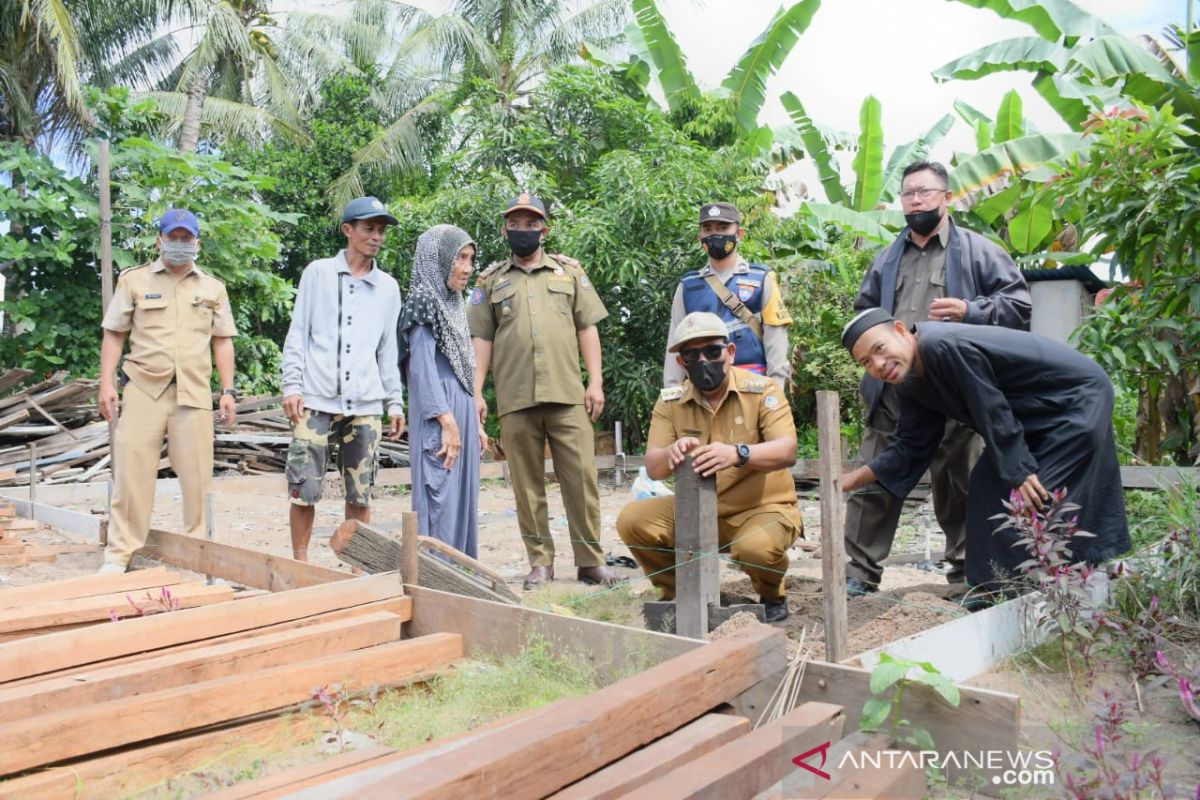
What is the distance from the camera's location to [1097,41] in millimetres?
8617

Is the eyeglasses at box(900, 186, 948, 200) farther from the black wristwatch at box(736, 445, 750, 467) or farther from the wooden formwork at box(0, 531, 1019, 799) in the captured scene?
the wooden formwork at box(0, 531, 1019, 799)

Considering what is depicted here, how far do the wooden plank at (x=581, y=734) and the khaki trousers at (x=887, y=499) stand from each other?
1.51m

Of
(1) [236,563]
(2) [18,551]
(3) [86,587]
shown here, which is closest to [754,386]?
(1) [236,563]

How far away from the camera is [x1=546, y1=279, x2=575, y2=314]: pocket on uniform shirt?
5168 mm

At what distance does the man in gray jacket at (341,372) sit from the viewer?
487 cm

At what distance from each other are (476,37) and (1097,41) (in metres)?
13.5

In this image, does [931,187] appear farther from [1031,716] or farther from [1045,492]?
[1031,716]

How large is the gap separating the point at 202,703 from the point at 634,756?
1.26 meters

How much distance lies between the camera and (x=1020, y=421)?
398 cm

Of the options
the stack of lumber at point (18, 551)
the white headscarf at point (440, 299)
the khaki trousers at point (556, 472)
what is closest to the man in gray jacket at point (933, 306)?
the khaki trousers at point (556, 472)

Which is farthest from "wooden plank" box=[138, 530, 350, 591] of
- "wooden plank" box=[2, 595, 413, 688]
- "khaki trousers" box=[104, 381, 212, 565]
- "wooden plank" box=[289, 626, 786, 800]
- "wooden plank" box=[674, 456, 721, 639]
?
"wooden plank" box=[289, 626, 786, 800]

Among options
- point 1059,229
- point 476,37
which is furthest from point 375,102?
point 1059,229

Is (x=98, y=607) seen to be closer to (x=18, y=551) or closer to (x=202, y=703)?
(x=202, y=703)

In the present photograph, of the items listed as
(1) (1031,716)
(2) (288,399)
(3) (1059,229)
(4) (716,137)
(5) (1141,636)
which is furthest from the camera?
(4) (716,137)
